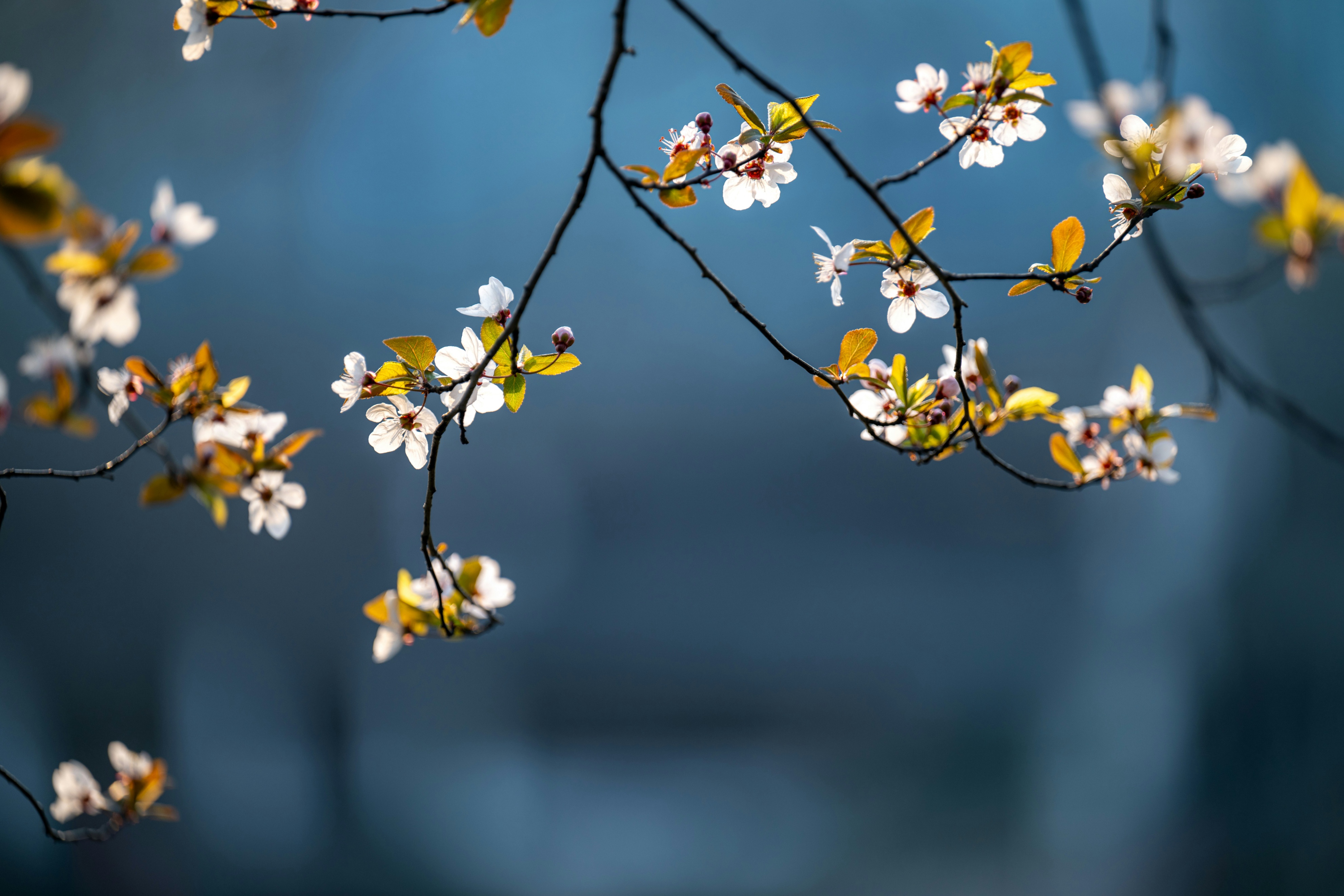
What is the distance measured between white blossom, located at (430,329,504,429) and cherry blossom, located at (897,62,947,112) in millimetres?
392

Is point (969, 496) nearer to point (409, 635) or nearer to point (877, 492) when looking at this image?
point (877, 492)

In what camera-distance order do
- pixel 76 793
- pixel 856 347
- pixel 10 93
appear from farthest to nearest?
pixel 76 793 → pixel 856 347 → pixel 10 93

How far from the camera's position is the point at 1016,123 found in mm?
525

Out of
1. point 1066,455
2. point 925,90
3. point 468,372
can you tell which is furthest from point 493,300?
point 1066,455

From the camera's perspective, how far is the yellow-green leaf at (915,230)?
478 mm

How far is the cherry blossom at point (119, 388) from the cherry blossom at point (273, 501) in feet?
0.32

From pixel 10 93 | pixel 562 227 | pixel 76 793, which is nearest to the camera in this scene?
pixel 10 93

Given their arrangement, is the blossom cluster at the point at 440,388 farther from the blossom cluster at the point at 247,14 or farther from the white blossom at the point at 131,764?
the white blossom at the point at 131,764

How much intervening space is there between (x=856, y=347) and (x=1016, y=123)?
0.74ft

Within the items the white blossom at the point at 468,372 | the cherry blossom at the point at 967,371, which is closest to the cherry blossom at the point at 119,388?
the white blossom at the point at 468,372

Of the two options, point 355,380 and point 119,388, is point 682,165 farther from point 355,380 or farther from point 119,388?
point 119,388

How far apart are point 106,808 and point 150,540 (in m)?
1.51

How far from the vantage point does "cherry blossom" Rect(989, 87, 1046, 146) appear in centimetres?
52

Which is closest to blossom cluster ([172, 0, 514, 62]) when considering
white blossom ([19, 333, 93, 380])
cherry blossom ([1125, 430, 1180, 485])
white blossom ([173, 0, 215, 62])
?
white blossom ([173, 0, 215, 62])
